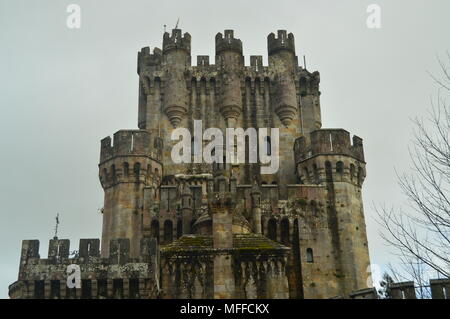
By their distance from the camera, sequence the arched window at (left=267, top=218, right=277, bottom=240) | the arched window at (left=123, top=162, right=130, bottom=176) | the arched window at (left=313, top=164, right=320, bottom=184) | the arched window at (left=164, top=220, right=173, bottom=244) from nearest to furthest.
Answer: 1. the arched window at (left=164, top=220, right=173, bottom=244)
2. the arched window at (left=267, top=218, right=277, bottom=240)
3. the arched window at (left=123, top=162, right=130, bottom=176)
4. the arched window at (left=313, top=164, right=320, bottom=184)

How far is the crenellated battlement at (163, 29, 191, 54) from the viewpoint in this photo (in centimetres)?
4912

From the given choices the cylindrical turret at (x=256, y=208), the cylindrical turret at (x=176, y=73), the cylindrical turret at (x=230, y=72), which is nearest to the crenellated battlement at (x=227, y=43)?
the cylindrical turret at (x=230, y=72)

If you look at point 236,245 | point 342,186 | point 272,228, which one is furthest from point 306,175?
point 236,245

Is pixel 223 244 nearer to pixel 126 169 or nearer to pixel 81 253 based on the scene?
pixel 81 253

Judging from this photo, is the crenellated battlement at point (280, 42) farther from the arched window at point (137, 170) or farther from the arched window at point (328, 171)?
the arched window at point (137, 170)

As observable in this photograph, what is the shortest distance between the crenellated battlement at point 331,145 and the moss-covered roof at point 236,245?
41.4ft

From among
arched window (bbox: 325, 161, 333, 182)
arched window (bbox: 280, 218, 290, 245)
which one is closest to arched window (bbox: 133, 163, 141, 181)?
arched window (bbox: 280, 218, 290, 245)

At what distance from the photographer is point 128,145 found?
4191cm

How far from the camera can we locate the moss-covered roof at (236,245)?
29.1 meters

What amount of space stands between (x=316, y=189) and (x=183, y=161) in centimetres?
896

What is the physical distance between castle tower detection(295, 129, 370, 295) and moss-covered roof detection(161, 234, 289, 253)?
9761 mm

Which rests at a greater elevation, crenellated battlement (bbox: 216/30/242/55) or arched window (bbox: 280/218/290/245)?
crenellated battlement (bbox: 216/30/242/55)

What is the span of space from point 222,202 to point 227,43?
847 inches

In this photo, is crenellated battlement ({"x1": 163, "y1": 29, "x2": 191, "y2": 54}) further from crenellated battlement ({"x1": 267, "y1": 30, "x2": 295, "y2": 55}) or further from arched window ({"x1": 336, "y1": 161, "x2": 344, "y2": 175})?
arched window ({"x1": 336, "y1": 161, "x2": 344, "y2": 175})
